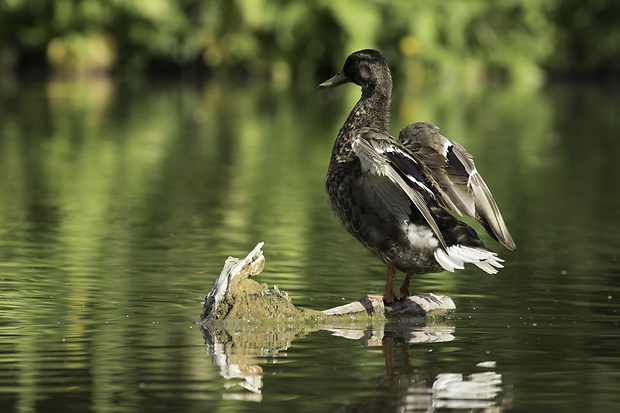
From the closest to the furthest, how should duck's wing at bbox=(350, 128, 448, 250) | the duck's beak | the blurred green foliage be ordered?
duck's wing at bbox=(350, 128, 448, 250) → the duck's beak → the blurred green foliage

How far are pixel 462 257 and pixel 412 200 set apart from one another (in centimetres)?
47

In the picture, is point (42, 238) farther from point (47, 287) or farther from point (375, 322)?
point (375, 322)

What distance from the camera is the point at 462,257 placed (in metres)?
6.46

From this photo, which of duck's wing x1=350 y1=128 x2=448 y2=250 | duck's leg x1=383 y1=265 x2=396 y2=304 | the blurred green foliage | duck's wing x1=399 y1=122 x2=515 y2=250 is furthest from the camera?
the blurred green foliage

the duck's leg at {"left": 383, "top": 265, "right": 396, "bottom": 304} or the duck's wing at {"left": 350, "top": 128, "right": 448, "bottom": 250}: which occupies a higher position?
the duck's wing at {"left": 350, "top": 128, "right": 448, "bottom": 250}

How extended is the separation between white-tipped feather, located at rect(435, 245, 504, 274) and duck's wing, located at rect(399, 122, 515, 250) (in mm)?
219

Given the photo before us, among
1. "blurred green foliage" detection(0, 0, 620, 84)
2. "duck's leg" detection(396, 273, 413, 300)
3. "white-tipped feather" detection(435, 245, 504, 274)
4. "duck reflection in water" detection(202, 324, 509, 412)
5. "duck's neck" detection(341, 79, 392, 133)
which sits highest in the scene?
"blurred green foliage" detection(0, 0, 620, 84)

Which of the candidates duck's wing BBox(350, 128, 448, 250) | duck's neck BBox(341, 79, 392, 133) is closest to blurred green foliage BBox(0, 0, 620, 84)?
duck's neck BBox(341, 79, 392, 133)

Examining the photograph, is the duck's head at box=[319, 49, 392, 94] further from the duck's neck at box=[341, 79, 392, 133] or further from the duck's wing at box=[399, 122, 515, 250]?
the duck's wing at box=[399, 122, 515, 250]

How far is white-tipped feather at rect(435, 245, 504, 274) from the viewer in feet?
21.1

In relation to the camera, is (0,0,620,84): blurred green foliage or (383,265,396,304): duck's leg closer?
(383,265,396,304): duck's leg

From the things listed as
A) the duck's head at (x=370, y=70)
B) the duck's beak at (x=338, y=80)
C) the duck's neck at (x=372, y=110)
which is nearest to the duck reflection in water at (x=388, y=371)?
the duck's neck at (x=372, y=110)

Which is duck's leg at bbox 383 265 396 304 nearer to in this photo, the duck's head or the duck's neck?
the duck's neck

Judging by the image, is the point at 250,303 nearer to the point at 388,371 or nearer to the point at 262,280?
the point at 388,371
